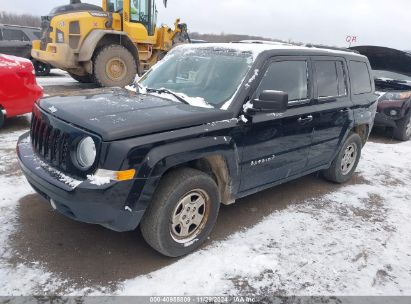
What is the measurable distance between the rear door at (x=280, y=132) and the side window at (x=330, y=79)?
0.24 m

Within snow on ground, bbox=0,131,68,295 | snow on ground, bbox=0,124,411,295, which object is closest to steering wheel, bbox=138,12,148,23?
snow on ground, bbox=0,131,68,295

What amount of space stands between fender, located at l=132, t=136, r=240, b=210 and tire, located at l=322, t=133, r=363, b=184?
238 centimetres

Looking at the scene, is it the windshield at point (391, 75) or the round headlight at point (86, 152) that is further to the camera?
the windshield at point (391, 75)

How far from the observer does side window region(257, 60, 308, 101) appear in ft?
12.3

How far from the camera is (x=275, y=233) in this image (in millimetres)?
3828

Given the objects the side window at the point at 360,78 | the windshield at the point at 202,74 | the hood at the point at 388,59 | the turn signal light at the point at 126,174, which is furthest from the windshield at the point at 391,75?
the turn signal light at the point at 126,174

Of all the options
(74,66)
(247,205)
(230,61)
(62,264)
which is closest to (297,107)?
(230,61)

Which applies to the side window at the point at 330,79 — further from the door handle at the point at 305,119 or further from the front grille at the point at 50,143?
the front grille at the point at 50,143

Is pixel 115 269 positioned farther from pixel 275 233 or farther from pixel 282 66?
pixel 282 66

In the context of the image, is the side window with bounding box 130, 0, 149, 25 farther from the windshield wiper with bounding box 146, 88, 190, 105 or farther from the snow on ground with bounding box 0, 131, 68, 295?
the windshield wiper with bounding box 146, 88, 190, 105

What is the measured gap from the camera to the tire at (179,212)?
299 centimetres

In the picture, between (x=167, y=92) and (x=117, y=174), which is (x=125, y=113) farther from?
(x=167, y=92)

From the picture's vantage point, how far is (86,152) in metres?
2.85

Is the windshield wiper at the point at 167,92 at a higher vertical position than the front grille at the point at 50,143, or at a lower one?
higher
